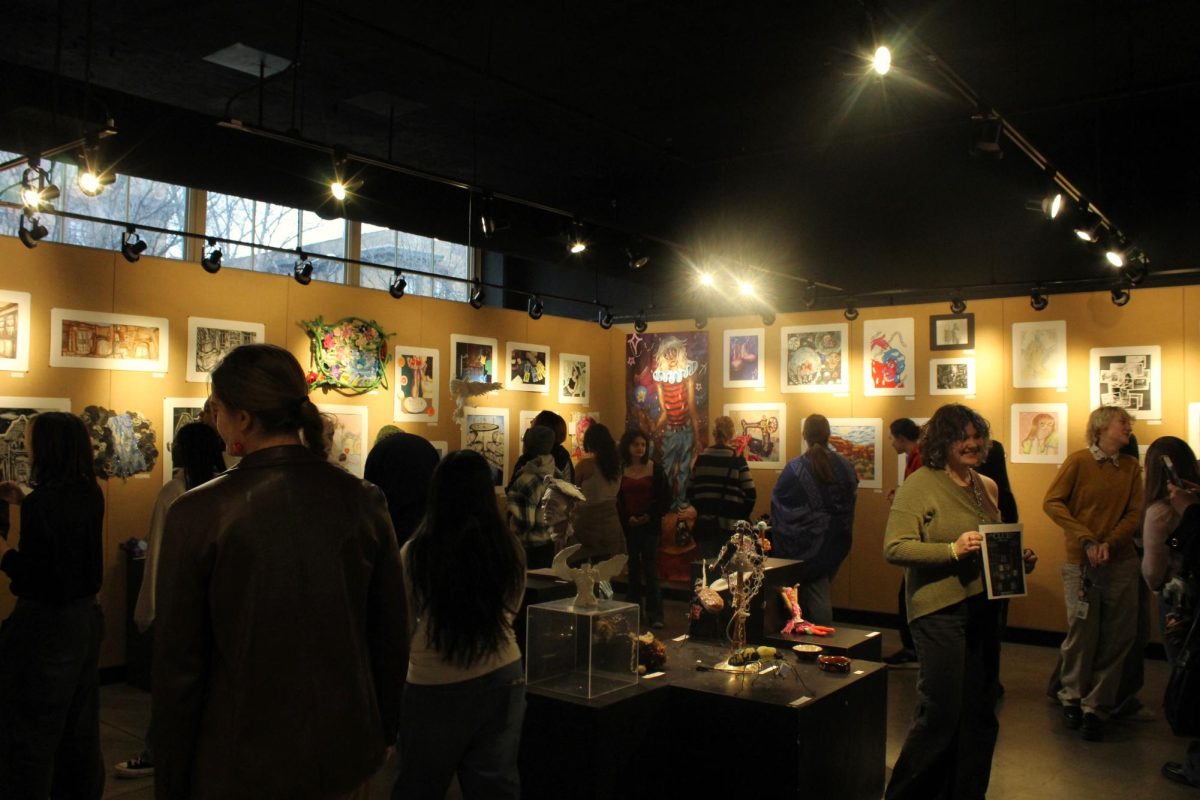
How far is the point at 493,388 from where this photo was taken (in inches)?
367

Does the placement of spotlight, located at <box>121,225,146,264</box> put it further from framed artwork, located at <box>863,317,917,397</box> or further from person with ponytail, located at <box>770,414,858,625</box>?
framed artwork, located at <box>863,317,917,397</box>

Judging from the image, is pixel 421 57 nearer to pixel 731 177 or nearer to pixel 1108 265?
pixel 731 177

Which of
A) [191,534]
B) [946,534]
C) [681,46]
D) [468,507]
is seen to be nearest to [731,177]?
[681,46]

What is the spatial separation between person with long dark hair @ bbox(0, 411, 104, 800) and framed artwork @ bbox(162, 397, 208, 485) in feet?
11.7

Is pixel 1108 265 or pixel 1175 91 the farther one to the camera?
pixel 1108 265

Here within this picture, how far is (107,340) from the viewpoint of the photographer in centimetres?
693

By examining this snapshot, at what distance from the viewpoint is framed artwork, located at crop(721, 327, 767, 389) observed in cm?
1029

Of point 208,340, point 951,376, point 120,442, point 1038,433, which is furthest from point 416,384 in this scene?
point 1038,433

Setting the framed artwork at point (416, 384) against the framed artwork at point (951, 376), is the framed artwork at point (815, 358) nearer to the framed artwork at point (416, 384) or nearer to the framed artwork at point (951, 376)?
the framed artwork at point (951, 376)

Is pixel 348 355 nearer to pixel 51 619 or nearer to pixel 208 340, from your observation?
pixel 208 340

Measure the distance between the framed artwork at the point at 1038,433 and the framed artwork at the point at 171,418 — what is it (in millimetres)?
6866

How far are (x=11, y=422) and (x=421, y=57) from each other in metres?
3.76

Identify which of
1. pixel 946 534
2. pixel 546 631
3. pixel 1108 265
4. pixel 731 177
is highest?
pixel 731 177

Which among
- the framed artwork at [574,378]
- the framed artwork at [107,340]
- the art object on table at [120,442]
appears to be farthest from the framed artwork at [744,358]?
the art object on table at [120,442]
